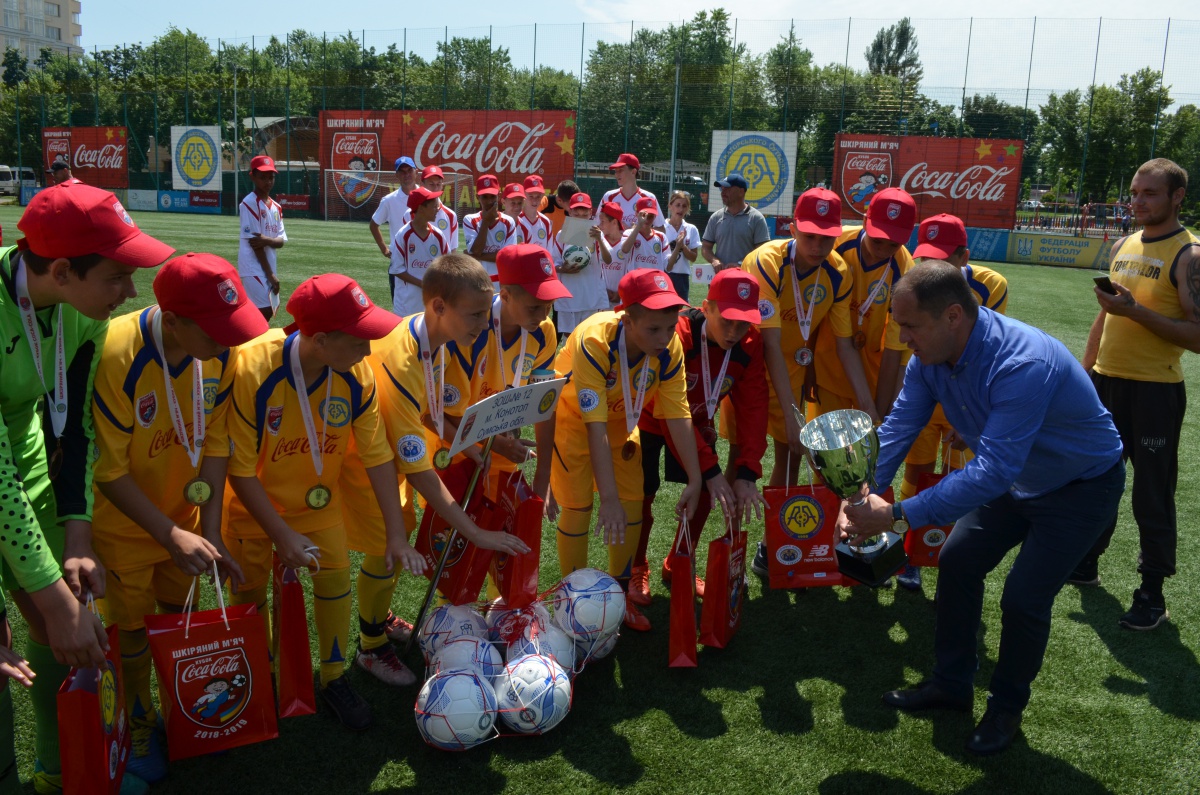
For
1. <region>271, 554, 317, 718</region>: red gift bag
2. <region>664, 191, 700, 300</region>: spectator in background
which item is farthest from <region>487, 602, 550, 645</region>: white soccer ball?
<region>664, 191, 700, 300</region>: spectator in background

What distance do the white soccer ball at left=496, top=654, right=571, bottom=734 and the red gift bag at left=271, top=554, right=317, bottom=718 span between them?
763 millimetres

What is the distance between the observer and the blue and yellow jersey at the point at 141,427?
2975 mm

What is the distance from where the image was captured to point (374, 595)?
12.6ft

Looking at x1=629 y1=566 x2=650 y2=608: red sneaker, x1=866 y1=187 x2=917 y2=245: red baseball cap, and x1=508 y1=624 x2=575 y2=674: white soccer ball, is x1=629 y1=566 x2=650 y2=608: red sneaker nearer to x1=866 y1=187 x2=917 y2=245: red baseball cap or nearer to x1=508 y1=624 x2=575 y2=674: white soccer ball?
x1=508 y1=624 x2=575 y2=674: white soccer ball

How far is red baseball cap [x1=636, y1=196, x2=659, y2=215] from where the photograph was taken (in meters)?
10.5

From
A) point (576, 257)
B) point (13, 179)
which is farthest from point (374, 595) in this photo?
point (13, 179)

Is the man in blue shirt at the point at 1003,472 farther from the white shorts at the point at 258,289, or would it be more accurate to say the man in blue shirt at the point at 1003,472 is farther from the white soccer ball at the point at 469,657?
the white shorts at the point at 258,289

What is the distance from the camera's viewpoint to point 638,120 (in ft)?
110

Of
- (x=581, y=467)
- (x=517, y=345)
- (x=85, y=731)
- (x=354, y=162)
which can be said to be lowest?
(x=85, y=731)

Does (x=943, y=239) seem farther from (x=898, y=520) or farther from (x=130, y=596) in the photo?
(x=130, y=596)

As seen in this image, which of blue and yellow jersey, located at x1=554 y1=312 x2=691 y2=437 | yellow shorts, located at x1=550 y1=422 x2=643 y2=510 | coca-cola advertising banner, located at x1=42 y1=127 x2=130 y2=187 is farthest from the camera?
coca-cola advertising banner, located at x1=42 y1=127 x2=130 y2=187

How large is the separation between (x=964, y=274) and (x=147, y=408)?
164 inches

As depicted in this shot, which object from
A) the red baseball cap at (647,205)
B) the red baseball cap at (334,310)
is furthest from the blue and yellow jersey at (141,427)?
the red baseball cap at (647,205)

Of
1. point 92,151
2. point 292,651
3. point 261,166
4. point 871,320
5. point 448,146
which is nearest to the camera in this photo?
point 292,651
